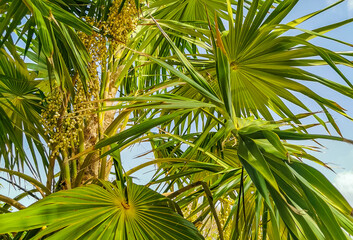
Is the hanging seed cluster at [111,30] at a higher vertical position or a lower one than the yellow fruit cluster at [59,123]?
higher

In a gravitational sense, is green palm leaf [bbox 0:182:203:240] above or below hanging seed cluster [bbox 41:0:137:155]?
below

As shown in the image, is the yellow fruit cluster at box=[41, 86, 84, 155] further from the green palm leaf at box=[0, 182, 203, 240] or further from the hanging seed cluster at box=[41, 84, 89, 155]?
the green palm leaf at box=[0, 182, 203, 240]

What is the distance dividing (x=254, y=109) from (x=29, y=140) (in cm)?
124

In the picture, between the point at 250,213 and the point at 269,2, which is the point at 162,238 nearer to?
the point at 250,213

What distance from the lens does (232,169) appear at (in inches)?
60.0

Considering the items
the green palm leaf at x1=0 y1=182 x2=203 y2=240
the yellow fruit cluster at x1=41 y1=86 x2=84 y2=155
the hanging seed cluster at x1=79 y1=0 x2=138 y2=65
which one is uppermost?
the hanging seed cluster at x1=79 y1=0 x2=138 y2=65

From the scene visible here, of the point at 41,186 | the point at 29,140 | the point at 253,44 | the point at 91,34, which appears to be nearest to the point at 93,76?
the point at 91,34

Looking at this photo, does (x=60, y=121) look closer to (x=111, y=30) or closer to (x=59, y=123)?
(x=59, y=123)

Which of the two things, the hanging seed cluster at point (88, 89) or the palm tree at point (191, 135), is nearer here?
the palm tree at point (191, 135)

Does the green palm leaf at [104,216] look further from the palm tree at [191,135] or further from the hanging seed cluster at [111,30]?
the hanging seed cluster at [111,30]

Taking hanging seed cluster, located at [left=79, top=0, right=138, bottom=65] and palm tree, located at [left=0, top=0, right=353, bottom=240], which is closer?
palm tree, located at [left=0, top=0, right=353, bottom=240]

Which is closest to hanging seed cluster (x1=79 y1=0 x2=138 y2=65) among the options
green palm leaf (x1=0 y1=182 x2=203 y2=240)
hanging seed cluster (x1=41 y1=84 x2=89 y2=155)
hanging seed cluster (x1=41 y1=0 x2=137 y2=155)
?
hanging seed cluster (x1=41 y1=0 x2=137 y2=155)

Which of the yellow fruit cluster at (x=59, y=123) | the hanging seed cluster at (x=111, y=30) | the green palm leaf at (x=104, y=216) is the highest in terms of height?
the hanging seed cluster at (x=111, y=30)

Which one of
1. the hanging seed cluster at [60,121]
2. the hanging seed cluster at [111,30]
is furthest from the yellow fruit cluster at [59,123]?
the hanging seed cluster at [111,30]
